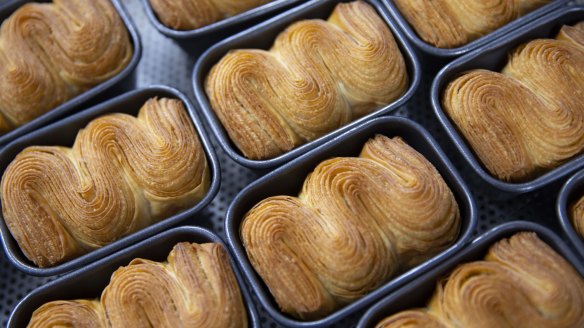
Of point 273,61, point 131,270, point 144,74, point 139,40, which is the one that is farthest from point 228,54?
point 131,270

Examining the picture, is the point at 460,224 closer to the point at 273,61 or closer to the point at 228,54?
the point at 273,61

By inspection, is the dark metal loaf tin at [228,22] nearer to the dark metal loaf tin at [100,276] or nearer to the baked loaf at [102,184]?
the baked loaf at [102,184]

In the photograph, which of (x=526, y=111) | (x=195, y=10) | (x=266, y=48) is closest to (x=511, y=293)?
(x=526, y=111)

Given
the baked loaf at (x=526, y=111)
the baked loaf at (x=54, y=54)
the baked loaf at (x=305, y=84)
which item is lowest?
the baked loaf at (x=526, y=111)

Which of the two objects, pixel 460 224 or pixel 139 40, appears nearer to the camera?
pixel 460 224

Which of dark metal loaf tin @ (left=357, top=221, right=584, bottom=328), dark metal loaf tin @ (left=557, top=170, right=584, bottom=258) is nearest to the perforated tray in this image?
dark metal loaf tin @ (left=557, top=170, right=584, bottom=258)

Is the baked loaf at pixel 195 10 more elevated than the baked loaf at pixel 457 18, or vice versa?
the baked loaf at pixel 195 10

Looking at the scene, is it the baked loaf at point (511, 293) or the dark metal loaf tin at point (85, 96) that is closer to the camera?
the baked loaf at point (511, 293)

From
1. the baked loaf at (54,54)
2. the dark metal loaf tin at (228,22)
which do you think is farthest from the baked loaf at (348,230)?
the baked loaf at (54,54)
